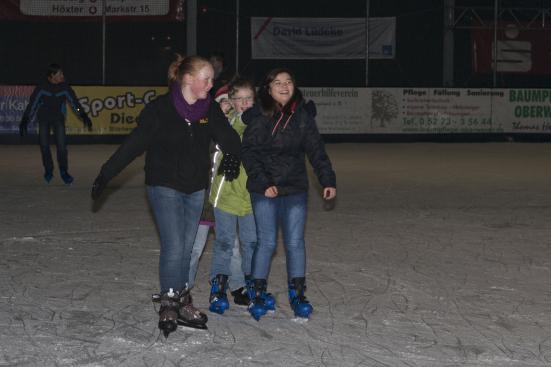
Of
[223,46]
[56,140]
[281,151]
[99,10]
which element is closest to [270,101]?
[281,151]

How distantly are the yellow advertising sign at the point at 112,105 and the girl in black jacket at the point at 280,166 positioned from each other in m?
16.5

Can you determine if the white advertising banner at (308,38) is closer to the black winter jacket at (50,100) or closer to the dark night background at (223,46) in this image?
the dark night background at (223,46)

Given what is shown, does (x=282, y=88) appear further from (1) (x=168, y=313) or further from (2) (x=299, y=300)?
(1) (x=168, y=313)

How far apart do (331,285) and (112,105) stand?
16.1 metres

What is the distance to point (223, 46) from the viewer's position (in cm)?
3141

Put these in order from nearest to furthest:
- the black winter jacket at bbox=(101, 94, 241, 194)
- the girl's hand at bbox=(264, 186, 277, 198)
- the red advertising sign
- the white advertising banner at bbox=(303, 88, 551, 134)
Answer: the black winter jacket at bbox=(101, 94, 241, 194) < the girl's hand at bbox=(264, 186, 277, 198) < the white advertising banner at bbox=(303, 88, 551, 134) < the red advertising sign

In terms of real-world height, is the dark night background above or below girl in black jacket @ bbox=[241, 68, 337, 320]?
above

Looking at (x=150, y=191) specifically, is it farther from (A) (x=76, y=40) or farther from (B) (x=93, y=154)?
(A) (x=76, y=40)

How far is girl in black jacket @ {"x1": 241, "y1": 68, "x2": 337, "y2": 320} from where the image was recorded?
20.6 feet

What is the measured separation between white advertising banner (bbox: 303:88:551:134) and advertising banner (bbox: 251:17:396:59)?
3833 mm

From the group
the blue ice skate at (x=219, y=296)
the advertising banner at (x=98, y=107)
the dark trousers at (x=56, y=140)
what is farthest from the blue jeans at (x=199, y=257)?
the advertising banner at (x=98, y=107)

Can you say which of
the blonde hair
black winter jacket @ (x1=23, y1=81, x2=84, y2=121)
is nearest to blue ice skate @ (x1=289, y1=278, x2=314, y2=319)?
the blonde hair

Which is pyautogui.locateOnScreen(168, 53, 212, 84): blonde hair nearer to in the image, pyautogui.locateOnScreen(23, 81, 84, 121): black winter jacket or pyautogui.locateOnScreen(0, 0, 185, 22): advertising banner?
pyautogui.locateOnScreen(23, 81, 84, 121): black winter jacket

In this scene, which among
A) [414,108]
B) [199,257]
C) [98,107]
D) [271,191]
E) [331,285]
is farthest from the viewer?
[414,108]
